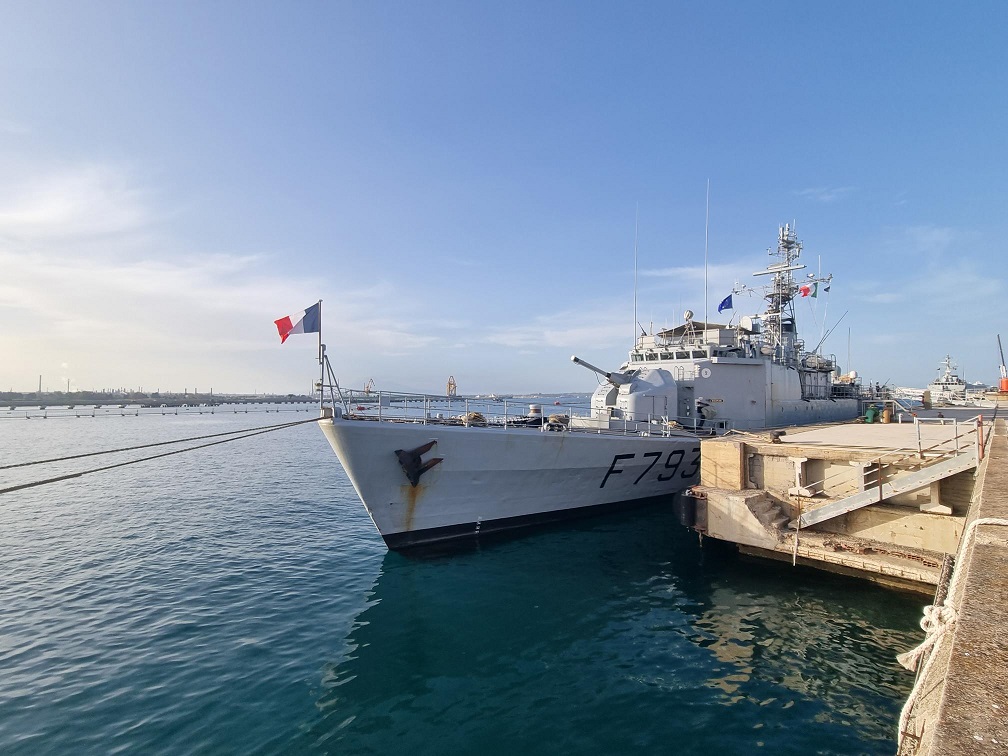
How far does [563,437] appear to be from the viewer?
42.2 feet

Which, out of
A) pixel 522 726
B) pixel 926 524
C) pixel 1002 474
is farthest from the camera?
pixel 926 524

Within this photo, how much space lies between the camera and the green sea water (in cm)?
587

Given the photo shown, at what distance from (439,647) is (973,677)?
284 inches

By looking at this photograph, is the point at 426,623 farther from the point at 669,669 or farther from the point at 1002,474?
the point at 1002,474

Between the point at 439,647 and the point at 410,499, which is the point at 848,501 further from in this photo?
the point at 410,499

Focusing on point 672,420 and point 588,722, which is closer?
point 588,722

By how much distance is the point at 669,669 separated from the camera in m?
7.17

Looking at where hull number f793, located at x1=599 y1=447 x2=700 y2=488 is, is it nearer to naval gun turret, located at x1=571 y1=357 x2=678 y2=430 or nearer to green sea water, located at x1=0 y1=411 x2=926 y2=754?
naval gun turret, located at x1=571 y1=357 x2=678 y2=430

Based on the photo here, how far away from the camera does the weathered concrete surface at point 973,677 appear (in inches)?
71.1

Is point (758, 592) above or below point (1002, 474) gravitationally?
below

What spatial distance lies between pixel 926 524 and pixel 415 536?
10.9 m

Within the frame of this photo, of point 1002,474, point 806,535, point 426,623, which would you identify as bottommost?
point 426,623

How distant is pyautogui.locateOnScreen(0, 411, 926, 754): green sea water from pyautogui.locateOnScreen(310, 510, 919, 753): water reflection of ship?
0.12ft

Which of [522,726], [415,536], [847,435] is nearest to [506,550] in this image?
[415,536]
